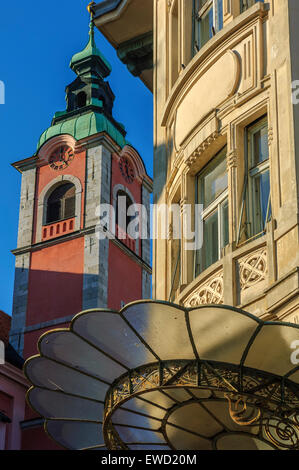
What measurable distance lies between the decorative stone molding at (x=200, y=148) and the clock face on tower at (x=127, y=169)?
31.0 metres

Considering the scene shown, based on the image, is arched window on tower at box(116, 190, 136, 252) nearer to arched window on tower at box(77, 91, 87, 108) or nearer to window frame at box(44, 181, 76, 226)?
window frame at box(44, 181, 76, 226)

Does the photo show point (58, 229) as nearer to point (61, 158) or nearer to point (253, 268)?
point (61, 158)

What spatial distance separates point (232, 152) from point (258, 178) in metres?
0.49

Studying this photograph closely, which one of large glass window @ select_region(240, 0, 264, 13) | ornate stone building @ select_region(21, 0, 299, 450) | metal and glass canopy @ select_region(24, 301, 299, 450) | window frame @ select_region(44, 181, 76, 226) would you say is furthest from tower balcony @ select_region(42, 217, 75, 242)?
metal and glass canopy @ select_region(24, 301, 299, 450)

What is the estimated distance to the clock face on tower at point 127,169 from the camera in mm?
44875

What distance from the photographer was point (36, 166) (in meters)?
44.9

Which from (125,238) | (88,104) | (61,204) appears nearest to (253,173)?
(125,238)

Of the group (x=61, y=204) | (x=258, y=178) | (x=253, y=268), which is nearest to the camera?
(x=253, y=268)

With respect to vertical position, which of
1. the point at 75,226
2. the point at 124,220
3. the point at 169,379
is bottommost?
the point at 169,379

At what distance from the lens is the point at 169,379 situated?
10.4m

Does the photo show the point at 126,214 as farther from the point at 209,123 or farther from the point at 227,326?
the point at 227,326

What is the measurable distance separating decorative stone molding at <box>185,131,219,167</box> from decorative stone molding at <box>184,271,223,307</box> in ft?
6.03
